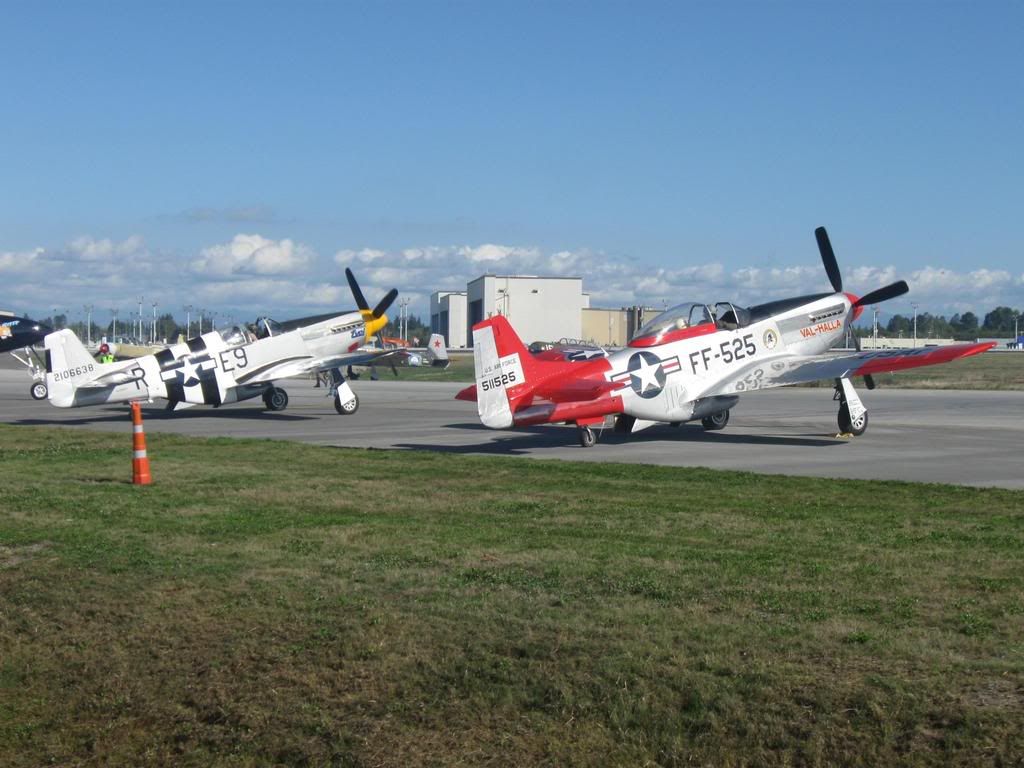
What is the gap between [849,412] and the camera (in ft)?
68.3

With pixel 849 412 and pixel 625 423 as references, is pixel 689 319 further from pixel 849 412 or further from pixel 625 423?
pixel 849 412

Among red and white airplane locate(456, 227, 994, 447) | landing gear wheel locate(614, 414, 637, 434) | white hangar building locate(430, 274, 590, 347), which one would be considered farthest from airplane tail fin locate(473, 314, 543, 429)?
white hangar building locate(430, 274, 590, 347)

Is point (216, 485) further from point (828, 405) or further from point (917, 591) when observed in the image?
point (828, 405)

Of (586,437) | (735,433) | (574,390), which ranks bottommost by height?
(735,433)

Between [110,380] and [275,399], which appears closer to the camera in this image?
[110,380]

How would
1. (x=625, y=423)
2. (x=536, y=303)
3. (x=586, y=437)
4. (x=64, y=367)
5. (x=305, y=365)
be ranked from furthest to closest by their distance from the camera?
(x=536, y=303) → (x=305, y=365) → (x=64, y=367) → (x=625, y=423) → (x=586, y=437)

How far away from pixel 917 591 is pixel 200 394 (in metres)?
21.9

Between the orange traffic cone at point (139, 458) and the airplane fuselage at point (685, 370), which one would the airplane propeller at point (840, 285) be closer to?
the airplane fuselage at point (685, 370)

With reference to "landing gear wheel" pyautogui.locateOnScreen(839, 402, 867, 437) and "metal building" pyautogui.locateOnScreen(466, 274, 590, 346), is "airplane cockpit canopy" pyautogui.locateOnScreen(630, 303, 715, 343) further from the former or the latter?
"metal building" pyautogui.locateOnScreen(466, 274, 590, 346)

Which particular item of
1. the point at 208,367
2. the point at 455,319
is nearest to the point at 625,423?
the point at 208,367

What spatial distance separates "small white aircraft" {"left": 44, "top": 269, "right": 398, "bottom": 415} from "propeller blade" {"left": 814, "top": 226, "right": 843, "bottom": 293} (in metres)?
11.3

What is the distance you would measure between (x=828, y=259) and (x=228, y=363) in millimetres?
14814

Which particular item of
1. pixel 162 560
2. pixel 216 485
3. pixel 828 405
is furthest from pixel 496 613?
pixel 828 405

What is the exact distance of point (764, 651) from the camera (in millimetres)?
6023
